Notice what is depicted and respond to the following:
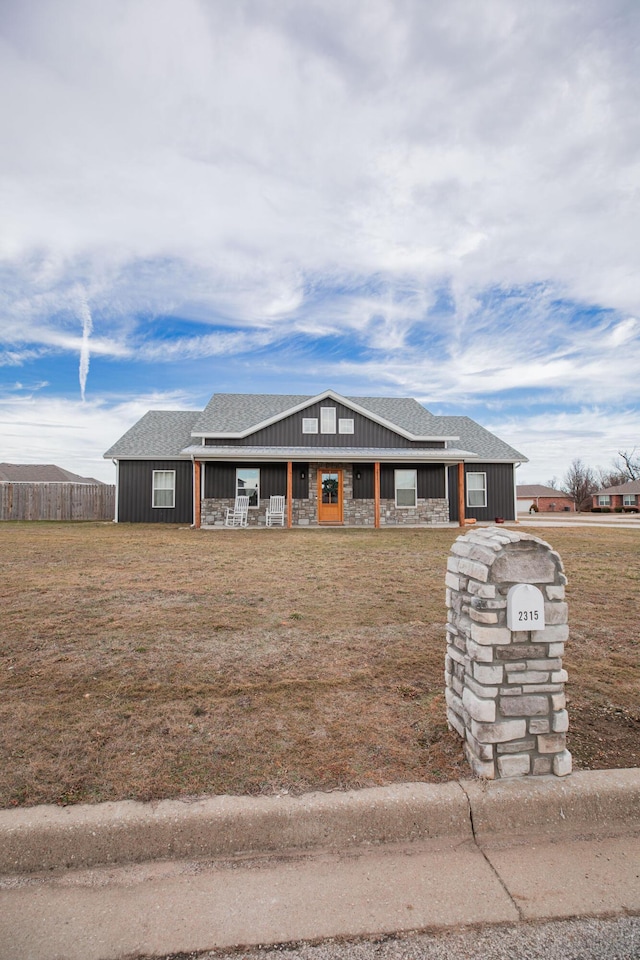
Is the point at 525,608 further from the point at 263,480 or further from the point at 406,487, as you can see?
the point at 406,487

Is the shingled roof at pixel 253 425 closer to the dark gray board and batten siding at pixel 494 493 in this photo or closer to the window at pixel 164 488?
the dark gray board and batten siding at pixel 494 493

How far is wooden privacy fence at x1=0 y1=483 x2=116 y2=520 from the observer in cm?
1961

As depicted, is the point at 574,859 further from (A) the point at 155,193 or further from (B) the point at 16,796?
(A) the point at 155,193

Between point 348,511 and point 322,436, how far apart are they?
2.79 meters

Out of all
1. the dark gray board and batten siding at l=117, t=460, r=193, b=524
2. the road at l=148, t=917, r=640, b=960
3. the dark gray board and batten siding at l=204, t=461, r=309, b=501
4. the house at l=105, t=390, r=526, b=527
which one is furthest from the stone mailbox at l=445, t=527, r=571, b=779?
the dark gray board and batten siding at l=117, t=460, r=193, b=524

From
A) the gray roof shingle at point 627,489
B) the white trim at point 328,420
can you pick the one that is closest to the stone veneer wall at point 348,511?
the white trim at point 328,420

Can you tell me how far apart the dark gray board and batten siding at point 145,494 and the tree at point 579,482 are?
53.5 m

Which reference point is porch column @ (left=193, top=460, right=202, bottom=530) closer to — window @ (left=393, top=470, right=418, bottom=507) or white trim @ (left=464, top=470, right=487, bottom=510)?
window @ (left=393, top=470, right=418, bottom=507)

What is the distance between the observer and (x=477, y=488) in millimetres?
19734

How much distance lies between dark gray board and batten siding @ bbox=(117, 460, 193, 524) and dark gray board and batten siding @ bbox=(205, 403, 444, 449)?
2091mm

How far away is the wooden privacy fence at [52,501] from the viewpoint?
1961cm

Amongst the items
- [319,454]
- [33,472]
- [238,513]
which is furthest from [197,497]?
[33,472]

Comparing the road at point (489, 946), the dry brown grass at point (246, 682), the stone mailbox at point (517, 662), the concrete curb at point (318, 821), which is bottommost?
the road at point (489, 946)

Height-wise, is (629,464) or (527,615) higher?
(629,464)
